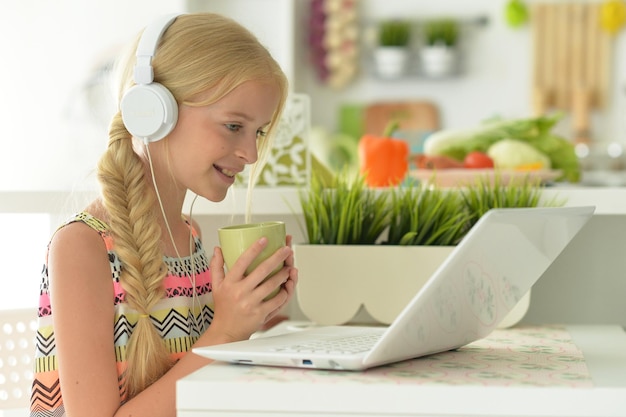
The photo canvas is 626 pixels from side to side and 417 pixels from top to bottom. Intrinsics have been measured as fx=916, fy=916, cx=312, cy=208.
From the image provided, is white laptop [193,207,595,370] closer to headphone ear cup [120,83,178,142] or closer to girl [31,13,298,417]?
girl [31,13,298,417]

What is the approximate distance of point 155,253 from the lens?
1142 mm

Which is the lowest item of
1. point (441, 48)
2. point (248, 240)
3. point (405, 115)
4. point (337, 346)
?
point (337, 346)

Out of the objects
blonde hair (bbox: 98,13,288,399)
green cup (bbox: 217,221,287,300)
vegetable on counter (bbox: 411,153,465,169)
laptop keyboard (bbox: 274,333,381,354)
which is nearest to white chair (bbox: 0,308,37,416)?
blonde hair (bbox: 98,13,288,399)

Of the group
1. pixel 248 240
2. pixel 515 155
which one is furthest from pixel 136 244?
pixel 515 155

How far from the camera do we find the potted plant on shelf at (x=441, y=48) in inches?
154

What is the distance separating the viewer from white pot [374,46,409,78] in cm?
393

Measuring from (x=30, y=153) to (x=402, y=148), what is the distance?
236 centimetres

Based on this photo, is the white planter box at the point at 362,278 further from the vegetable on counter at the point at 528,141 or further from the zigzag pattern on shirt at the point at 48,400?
the vegetable on counter at the point at 528,141

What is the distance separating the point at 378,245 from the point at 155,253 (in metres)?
0.37

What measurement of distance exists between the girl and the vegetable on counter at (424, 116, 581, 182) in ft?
2.57

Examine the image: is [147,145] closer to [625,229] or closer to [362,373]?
[362,373]

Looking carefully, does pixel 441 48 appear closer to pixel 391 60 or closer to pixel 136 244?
pixel 391 60

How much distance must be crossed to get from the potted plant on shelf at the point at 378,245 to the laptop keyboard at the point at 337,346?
0.90ft

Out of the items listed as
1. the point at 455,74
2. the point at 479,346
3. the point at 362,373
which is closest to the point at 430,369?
the point at 362,373
